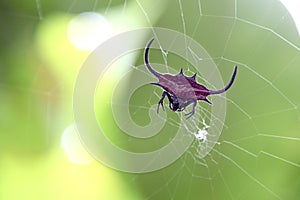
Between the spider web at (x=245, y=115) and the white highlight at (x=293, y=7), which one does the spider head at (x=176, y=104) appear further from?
the white highlight at (x=293, y=7)

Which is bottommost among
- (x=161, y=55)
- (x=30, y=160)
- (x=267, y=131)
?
(x=267, y=131)

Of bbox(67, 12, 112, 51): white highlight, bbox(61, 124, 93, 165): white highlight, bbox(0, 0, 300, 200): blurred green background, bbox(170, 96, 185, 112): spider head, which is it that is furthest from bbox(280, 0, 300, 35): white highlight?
bbox(61, 124, 93, 165): white highlight

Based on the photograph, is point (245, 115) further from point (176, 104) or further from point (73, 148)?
point (73, 148)

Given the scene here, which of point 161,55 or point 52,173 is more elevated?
point 161,55

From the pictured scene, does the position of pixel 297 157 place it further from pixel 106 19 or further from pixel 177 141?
pixel 106 19

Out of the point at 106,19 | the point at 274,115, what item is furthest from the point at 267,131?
the point at 106,19

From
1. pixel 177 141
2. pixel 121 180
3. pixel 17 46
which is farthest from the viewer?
pixel 177 141

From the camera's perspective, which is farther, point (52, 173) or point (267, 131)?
point (267, 131)
